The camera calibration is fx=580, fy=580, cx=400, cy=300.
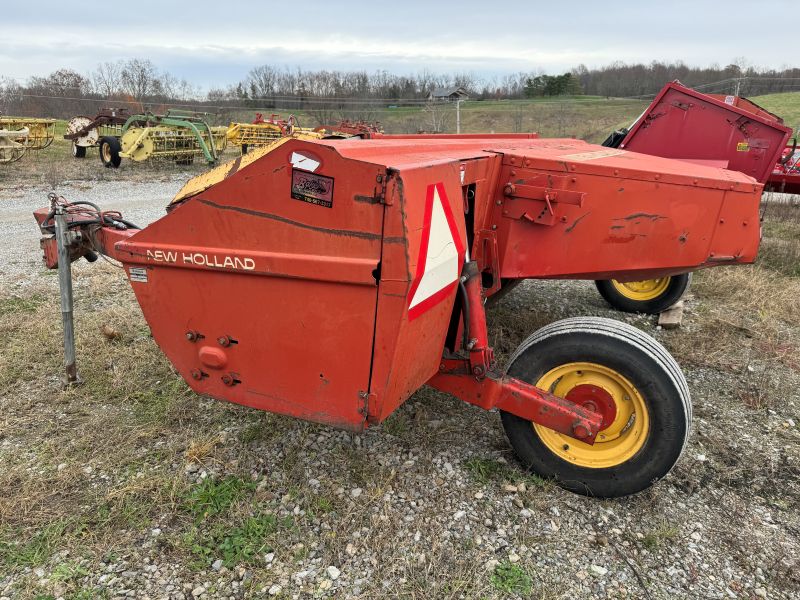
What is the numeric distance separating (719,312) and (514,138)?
259cm

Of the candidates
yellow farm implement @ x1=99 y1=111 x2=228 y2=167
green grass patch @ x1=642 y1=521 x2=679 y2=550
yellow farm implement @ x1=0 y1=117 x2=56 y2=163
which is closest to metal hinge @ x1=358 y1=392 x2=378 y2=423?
green grass patch @ x1=642 y1=521 x2=679 y2=550

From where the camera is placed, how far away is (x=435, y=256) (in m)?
2.16

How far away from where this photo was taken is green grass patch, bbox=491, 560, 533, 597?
7.05 ft

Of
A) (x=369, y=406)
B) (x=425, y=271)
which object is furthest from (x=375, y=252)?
(x=369, y=406)

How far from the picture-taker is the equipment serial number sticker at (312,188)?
2039 millimetres

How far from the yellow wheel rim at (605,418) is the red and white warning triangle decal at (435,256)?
752mm

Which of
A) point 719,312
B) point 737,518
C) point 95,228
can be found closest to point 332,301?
point 95,228

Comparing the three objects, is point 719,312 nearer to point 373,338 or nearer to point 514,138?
point 514,138

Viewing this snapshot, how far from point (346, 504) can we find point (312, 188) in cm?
139

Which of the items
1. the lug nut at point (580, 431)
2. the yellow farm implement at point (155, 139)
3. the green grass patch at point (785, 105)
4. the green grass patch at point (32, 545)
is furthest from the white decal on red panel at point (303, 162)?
the green grass patch at point (785, 105)

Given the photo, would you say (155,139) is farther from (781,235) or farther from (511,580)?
(511,580)

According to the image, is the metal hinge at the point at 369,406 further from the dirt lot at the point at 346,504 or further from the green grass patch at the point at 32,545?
the green grass patch at the point at 32,545

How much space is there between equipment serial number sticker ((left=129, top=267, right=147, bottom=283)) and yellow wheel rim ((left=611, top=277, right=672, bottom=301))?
3.92m

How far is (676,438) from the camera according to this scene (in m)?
2.46
